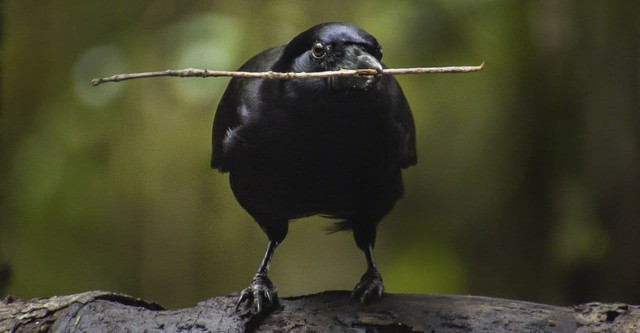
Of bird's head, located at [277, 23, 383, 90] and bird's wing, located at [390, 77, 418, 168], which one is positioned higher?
bird's head, located at [277, 23, 383, 90]

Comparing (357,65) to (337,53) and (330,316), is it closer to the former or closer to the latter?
(337,53)

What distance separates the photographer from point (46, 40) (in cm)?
515

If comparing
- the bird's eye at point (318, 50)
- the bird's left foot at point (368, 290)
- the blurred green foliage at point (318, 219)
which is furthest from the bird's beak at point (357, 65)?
the blurred green foliage at point (318, 219)

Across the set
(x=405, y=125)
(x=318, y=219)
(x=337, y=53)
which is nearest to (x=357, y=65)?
(x=337, y=53)

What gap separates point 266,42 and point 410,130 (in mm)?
1988

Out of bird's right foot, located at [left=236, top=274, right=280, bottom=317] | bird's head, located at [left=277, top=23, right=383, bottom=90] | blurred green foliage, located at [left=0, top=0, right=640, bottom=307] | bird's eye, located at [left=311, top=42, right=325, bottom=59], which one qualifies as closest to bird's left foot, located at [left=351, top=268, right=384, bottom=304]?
bird's right foot, located at [left=236, top=274, right=280, bottom=317]

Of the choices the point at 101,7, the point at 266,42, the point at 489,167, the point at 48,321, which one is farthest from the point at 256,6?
the point at 48,321

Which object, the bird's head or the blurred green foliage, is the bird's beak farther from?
the blurred green foliage

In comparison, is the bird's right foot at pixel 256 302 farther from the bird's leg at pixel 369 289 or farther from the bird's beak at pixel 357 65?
the bird's beak at pixel 357 65

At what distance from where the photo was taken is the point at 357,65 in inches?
99.8

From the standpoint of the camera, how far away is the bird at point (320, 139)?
8.52ft

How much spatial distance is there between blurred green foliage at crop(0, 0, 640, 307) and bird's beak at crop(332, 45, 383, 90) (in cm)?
208

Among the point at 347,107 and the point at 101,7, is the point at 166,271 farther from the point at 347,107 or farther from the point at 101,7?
the point at 347,107

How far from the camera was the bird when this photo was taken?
8.52 ft
